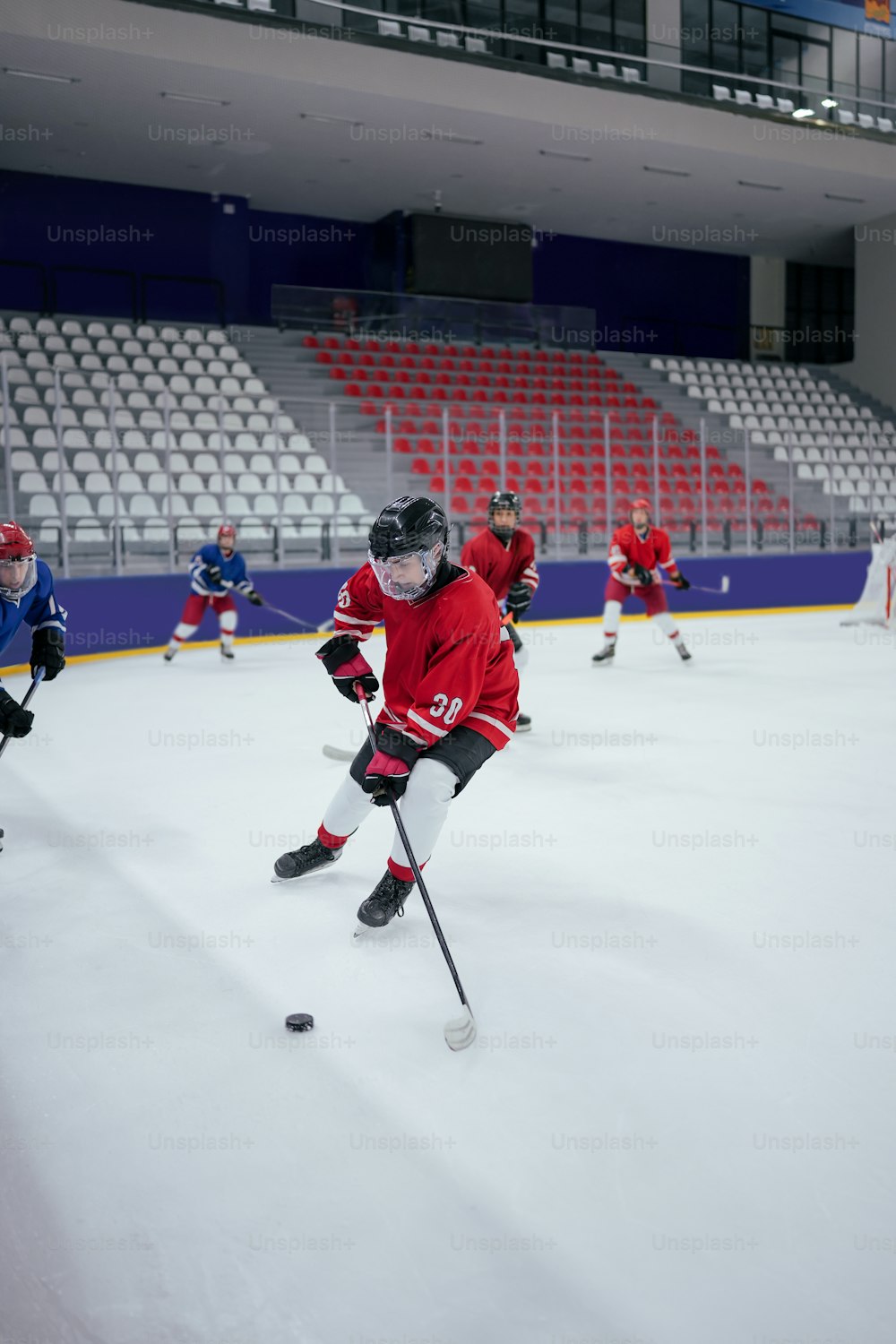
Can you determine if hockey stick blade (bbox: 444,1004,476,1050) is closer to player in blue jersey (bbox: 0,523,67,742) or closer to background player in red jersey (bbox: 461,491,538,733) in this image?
player in blue jersey (bbox: 0,523,67,742)

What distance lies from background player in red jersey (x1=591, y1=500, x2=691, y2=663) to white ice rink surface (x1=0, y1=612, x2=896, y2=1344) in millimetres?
4041

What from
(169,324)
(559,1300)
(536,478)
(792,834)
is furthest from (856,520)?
(559,1300)

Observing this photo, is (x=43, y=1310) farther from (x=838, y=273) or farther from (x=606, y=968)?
(x=838, y=273)

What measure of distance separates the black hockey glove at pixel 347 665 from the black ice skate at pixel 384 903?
0.51m

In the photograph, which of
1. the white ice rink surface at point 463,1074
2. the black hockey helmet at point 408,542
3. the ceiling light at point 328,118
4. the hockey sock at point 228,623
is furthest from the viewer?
the ceiling light at point 328,118

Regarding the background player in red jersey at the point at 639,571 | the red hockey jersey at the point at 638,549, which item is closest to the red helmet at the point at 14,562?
the background player in red jersey at the point at 639,571

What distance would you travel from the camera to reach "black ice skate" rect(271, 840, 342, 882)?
327 cm

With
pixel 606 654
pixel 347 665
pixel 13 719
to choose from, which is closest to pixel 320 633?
pixel 606 654

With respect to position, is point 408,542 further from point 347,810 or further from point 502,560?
point 502,560

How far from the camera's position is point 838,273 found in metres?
21.7

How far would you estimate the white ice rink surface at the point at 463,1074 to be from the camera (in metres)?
1.52

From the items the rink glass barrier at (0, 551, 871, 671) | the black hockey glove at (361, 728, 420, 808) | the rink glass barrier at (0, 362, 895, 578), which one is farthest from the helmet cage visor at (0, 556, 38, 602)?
the rink glass barrier at (0, 362, 895, 578)

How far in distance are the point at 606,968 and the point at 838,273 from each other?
2224cm

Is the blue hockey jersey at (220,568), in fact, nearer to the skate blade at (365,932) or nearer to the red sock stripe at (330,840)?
the red sock stripe at (330,840)
